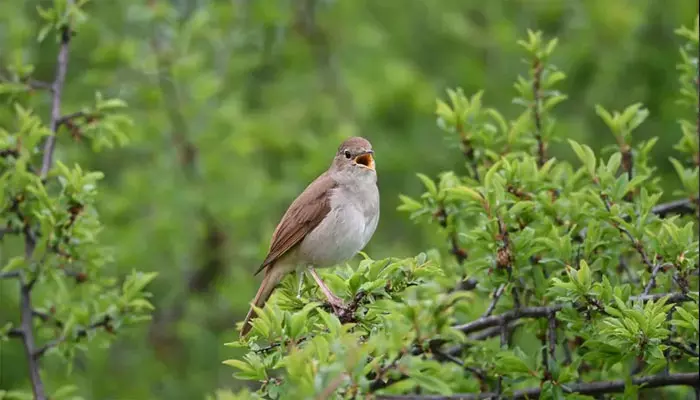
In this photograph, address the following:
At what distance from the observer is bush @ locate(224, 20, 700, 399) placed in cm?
429

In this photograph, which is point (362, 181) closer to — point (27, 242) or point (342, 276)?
point (342, 276)

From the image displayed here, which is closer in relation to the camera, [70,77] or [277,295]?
[277,295]

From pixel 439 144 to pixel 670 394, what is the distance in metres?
6.03

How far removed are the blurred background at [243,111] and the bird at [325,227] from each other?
139 inches

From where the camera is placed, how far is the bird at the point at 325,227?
267 inches

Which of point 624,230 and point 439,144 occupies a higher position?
point 439,144

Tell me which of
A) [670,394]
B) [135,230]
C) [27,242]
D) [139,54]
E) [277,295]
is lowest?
[670,394]

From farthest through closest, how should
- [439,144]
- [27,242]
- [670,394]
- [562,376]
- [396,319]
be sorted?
[439,144] < [670,394] < [27,242] < [562,376] < [396,319]

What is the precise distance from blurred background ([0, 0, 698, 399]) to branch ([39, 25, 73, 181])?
10.7 feet

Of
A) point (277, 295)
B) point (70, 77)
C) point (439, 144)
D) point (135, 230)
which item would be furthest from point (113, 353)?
point (277, 295)

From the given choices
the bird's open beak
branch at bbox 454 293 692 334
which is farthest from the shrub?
branch at bbox 454 293 692 334

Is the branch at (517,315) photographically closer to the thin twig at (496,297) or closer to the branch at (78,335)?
the thin twig at (496,297)

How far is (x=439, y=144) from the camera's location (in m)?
12.7

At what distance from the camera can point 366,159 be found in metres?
7.32
